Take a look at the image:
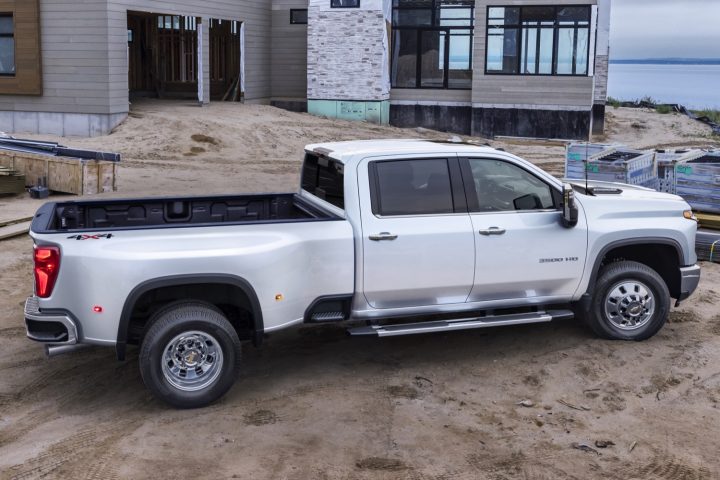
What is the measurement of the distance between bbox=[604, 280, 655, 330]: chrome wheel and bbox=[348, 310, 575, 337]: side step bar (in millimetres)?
507

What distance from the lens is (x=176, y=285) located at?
6.47 m

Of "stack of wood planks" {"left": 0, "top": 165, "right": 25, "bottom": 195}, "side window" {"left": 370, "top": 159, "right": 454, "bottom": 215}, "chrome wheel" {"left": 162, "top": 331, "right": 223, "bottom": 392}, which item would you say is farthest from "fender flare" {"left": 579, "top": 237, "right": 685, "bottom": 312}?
"stack of wood planks" {"left": 0, "top": 165, "right": 25, "bottom": 195}

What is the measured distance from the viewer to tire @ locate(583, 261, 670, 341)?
7.87m

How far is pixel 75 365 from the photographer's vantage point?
7.39 meters

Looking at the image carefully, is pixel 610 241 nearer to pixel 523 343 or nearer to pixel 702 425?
pixel 523 343

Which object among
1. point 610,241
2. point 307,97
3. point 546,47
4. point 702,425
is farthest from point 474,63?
point 702,425

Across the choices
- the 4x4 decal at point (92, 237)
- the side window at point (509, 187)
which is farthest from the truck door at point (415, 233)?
the 4x4 decal at point (92, 237)

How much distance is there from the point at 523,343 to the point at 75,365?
3.88 m

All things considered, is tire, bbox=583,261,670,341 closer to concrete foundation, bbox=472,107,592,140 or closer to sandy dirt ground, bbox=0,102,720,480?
sandy dirt ground, bbox=0,102,720,480

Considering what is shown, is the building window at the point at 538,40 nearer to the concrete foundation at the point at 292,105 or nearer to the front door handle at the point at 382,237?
the concrete foundation at the point at 292,105

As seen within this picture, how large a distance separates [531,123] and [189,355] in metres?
23.4

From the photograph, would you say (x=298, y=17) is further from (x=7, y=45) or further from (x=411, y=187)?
(x=411, y=187)

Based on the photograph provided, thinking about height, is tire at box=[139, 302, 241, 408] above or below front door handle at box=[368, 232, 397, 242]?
below

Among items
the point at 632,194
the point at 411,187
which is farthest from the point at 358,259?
the point at 632,194
